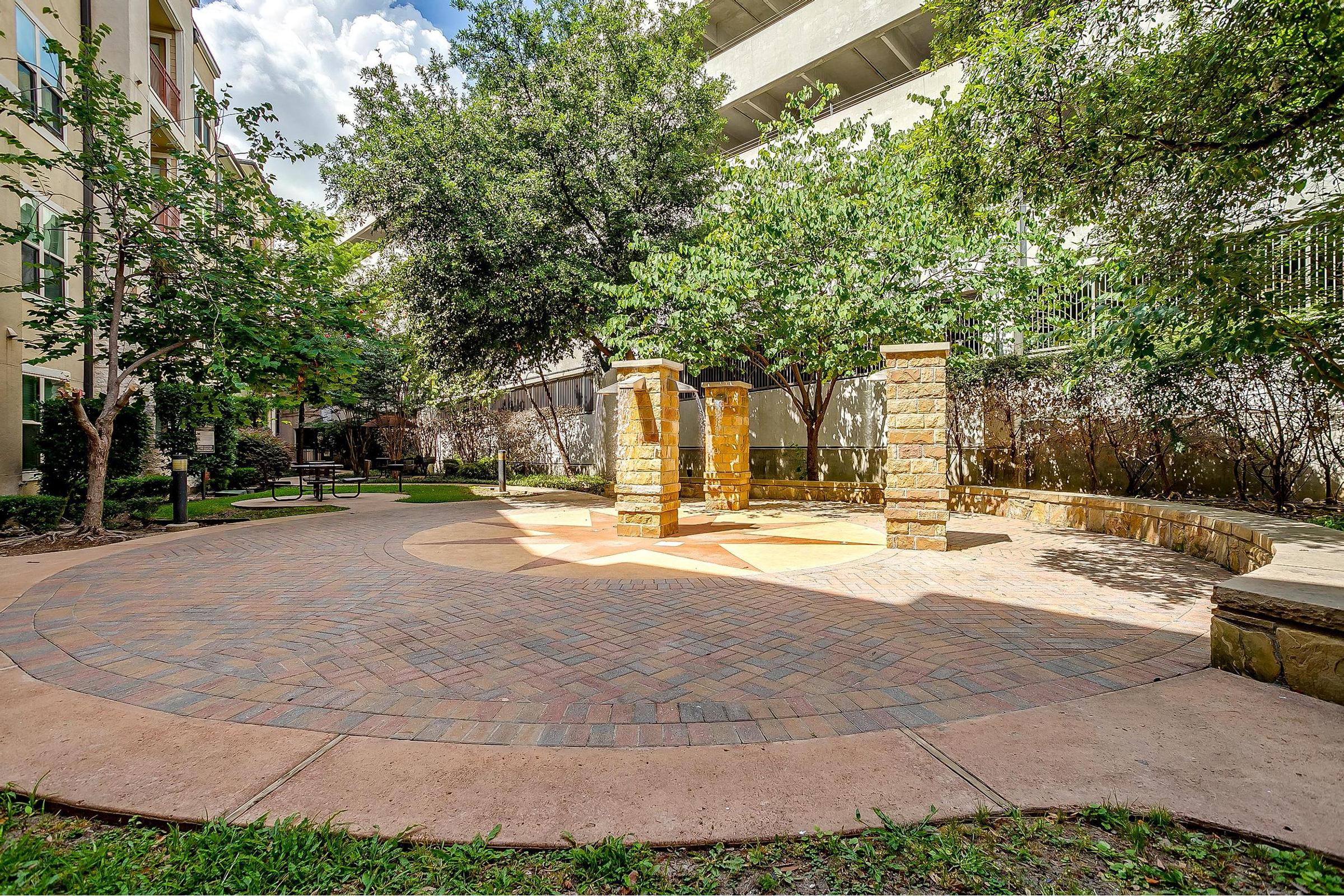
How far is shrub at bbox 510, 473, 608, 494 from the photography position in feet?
53.4

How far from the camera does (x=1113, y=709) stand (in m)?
2.88

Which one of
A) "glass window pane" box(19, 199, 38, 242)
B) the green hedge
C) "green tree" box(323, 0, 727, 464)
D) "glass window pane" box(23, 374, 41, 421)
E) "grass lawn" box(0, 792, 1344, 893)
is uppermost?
→ "green tree" box(323, 0, 727, 464)

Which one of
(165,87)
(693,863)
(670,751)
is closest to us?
(693,863)

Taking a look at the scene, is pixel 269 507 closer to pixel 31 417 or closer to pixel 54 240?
pixel 31 417

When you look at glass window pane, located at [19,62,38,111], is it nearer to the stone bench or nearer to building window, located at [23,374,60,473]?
building window, located at [23,374,60,473]

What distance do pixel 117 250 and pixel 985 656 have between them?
11.7 m

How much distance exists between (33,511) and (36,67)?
26.1ft

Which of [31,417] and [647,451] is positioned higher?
[31,417]

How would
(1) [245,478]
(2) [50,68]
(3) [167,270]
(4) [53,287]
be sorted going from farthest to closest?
(1) [245,478], (2) [50,68], (4) [53,287], (3) [167,270]

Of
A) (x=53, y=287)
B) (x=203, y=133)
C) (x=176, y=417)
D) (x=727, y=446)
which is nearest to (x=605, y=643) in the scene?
(x=727, y=446)

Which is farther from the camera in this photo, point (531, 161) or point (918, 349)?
point (531, 161)

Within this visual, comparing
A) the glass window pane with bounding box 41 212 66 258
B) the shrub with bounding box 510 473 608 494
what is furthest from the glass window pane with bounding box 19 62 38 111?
the shrub with bounding box 510 473 608 494

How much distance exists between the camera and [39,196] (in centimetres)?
1024

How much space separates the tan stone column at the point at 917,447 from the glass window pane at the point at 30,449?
14.0 meters
